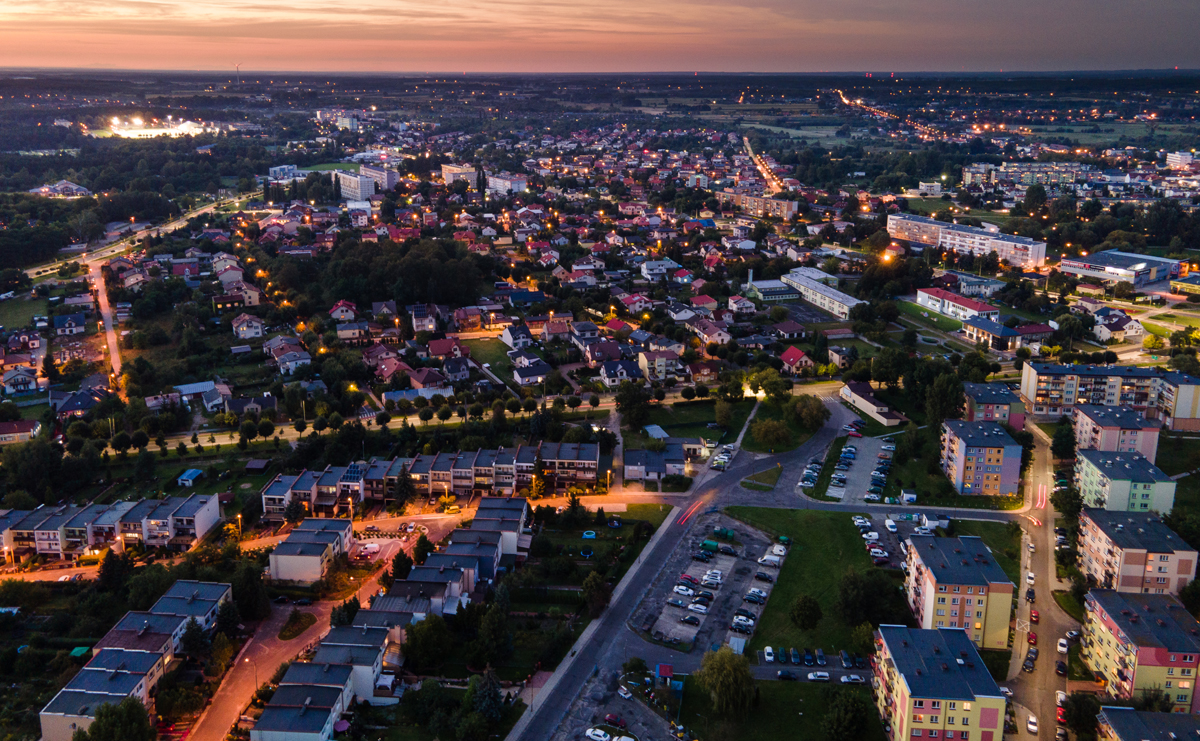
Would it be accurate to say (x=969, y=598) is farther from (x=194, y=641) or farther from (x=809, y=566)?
(x=194, y=641)

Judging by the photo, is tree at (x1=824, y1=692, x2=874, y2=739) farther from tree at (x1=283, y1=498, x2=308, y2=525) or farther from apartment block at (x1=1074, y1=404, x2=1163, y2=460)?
apartment block at (x1=1074, y1=404, x2=1163, y2=460)

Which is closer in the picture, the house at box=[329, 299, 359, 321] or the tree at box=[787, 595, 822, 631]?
the tree at box=[787, 595, 822, 631]

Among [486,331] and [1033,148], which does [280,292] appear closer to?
[486,331]

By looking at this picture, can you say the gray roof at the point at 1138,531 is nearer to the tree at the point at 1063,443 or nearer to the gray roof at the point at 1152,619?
the gray roof at the point at 1152,619

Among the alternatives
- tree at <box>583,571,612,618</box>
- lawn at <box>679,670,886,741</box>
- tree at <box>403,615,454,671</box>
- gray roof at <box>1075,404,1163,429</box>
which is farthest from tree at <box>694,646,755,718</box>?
gray roof at <box>1075,404,1163,429</box>

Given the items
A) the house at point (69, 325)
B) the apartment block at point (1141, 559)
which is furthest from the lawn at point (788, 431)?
the house at point (69, 325)

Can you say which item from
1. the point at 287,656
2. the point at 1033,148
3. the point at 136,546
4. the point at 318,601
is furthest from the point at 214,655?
the point at 1033,148
